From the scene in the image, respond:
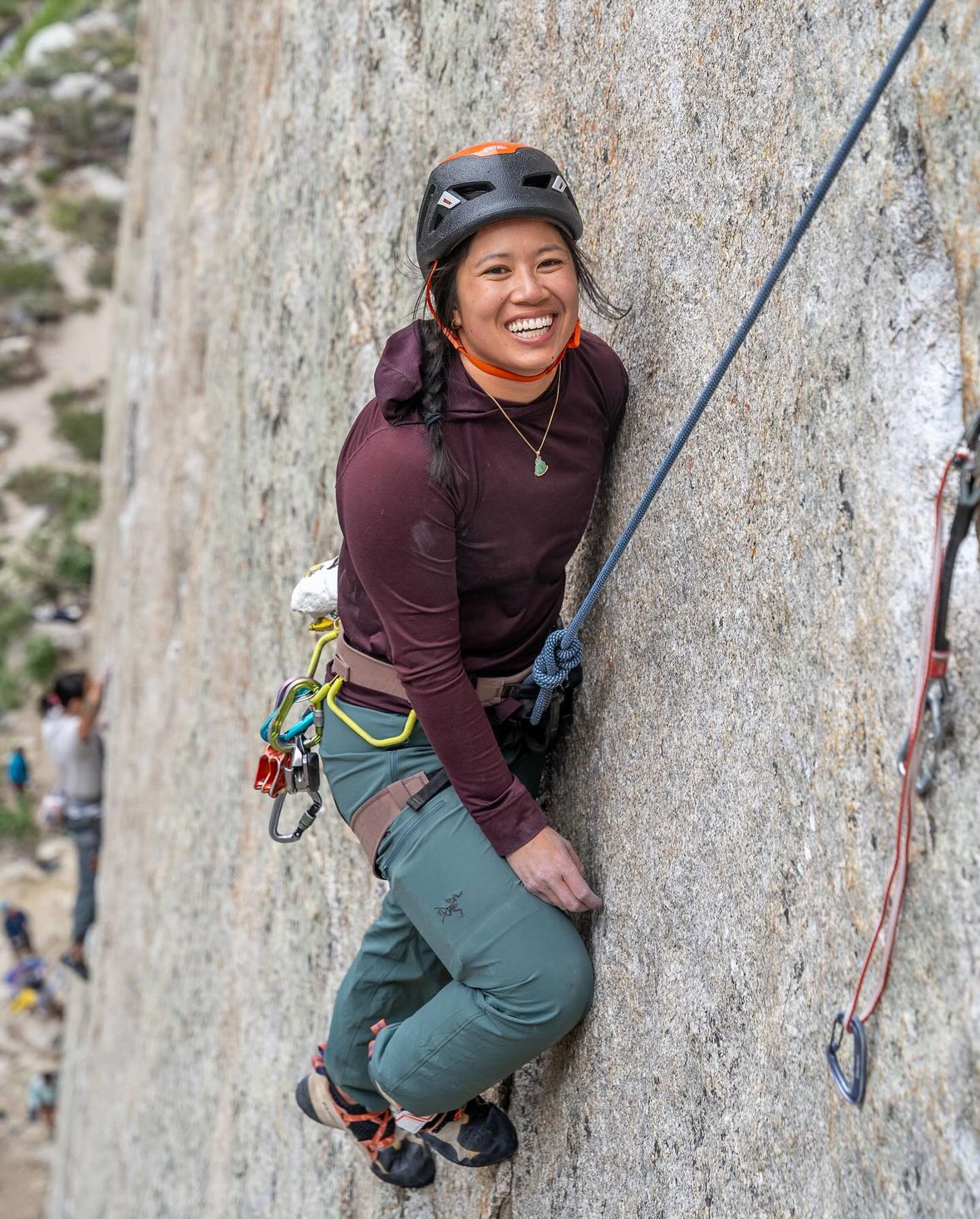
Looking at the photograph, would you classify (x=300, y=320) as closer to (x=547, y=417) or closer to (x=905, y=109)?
(x=547, y=417)

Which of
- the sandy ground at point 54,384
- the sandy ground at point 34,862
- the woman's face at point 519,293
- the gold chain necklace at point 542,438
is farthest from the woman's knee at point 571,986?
the sandy ground at point 54,384

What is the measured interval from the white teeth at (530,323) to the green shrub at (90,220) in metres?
29.0

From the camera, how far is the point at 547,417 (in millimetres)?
3180

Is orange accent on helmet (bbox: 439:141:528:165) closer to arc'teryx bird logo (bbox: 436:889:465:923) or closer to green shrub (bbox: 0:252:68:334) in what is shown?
arc'teryx bird logo (bbox: 436:889:465:923)

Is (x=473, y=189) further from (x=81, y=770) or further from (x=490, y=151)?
(x=81, y=770)

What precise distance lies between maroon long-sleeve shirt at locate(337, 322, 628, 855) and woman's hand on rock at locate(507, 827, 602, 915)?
40 mm

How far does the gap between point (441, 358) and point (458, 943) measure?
1.49 meters

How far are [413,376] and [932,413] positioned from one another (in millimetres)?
1290

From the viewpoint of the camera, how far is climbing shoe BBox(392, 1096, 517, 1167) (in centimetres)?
380

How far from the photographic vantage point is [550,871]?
10.7 ft

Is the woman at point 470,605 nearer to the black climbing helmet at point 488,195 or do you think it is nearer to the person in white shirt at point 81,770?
the black climbing helmet at point 488,195

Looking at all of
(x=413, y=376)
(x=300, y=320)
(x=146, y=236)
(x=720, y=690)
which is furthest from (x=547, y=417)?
(x=146, y=236)

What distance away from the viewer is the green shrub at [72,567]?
2334 cm

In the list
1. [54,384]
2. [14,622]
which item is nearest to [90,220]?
[54,384]
